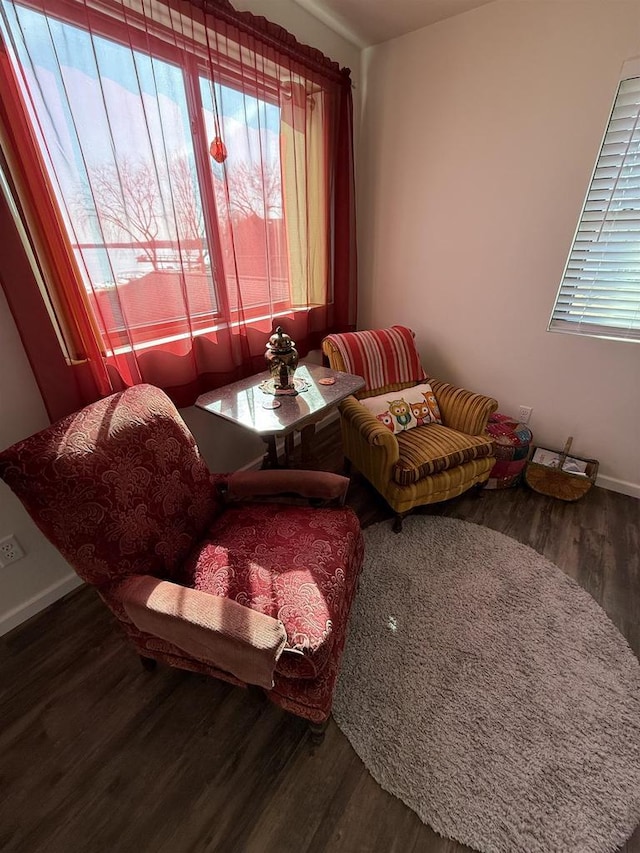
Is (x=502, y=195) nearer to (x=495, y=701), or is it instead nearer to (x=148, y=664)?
(x=495, y=701)

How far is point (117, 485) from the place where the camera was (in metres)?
1.04

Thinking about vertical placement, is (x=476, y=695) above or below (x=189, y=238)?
below

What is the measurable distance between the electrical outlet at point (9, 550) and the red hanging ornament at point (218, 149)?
1717 mm

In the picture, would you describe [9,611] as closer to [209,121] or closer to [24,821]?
[24,821]

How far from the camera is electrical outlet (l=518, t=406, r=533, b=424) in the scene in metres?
2.29

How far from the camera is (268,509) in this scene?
1370 millimetres

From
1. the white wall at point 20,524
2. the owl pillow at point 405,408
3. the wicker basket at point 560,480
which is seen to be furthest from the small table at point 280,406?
the wicker basket at point 560,480

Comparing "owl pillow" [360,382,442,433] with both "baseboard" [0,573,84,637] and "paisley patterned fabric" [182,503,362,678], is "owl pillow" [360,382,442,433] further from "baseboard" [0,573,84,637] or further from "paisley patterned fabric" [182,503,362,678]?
"baseboard" [0,573,84,637]

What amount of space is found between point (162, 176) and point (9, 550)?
1543 mm

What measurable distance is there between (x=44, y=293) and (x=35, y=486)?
0.65 meters


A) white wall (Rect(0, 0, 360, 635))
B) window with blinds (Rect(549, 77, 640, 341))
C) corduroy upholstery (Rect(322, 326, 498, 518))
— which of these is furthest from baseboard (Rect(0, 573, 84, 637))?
window with blinds (Rect(549, 77, 640, 341))

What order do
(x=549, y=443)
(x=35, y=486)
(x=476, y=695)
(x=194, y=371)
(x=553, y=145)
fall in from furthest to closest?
1. (x=549, y=443)
2. (x=553, y=145)
3. (x=194, y=371)
4. (x=476, y=695)
5. (x=35, y=486)

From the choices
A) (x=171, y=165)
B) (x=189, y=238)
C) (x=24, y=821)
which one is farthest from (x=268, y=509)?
(x=171, y=165)

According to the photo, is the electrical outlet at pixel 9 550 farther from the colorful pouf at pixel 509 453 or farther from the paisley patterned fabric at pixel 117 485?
the colorful pouf at pixel 509 453
